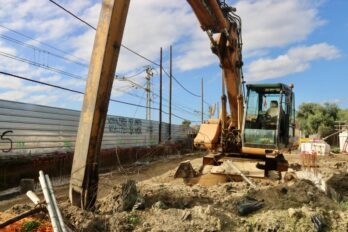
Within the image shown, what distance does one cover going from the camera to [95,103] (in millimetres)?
6242

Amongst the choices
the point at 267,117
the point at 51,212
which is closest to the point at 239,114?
the point at 267,117

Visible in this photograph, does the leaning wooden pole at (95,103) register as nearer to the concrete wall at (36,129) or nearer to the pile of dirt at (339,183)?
the pile of dirt at (339,183)

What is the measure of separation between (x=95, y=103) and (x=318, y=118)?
49.4 meters

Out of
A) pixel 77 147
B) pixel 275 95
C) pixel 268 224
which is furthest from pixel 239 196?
pixel 275 95

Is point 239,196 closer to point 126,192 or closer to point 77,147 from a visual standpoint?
point 126,192

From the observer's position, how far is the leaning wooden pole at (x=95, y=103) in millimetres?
6203

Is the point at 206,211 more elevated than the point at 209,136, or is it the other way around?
the point at 209,136

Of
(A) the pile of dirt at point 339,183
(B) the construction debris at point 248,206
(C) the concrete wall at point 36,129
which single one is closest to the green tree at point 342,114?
(C) the concrete wall at point 36,129

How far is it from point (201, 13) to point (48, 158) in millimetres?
7855

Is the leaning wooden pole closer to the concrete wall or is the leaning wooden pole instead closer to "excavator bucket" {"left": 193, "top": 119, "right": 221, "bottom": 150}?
"excavator bucket" {"left": 193, "top": 119, "right": 221, "bottom": 150}

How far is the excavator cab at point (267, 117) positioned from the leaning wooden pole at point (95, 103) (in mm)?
5734

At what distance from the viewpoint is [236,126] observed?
11.8 m

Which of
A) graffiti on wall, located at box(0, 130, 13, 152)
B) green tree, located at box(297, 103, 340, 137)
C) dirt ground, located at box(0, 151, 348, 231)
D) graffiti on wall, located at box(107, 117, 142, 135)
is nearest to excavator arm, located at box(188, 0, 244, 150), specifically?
dirt ground, located at box(0, 151, 348, 231)

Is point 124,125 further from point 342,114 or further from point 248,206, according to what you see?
point 342,114
